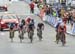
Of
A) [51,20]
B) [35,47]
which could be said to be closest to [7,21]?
[51,20]

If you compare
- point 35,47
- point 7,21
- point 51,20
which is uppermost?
point 7,21

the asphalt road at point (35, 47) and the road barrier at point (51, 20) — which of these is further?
the road barrier at point (51, 20)

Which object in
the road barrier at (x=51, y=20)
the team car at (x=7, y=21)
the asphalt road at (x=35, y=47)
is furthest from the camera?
the team car at (x=7, y=21)

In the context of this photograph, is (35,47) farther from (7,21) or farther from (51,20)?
(51,20)

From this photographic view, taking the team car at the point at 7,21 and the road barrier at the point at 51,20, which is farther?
the team car at the point at 7,21

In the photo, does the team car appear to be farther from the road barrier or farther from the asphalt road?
the asphalt road

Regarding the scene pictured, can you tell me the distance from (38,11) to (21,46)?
29013 millimetres

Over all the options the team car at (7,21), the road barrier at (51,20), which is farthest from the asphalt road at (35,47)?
the team car at (7,21)

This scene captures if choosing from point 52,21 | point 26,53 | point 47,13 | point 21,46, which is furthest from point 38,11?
point 26,53

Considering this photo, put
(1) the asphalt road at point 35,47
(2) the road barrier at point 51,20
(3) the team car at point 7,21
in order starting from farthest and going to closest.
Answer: (3) the team car at point 7,21, (2) the road barrier at point 51,20, (1) the asphalt road at point 35,47

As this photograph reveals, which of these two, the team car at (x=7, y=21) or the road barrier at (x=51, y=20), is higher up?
the team car at (x=7, y=21)

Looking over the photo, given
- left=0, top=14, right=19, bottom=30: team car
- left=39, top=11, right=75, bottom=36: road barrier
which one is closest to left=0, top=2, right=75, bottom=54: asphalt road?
left=39, top=11, right=75, bottom=36: road barrier

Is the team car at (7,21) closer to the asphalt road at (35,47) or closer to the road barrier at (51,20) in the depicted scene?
the road barrier at (51,20)

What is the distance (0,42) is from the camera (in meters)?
30.7
